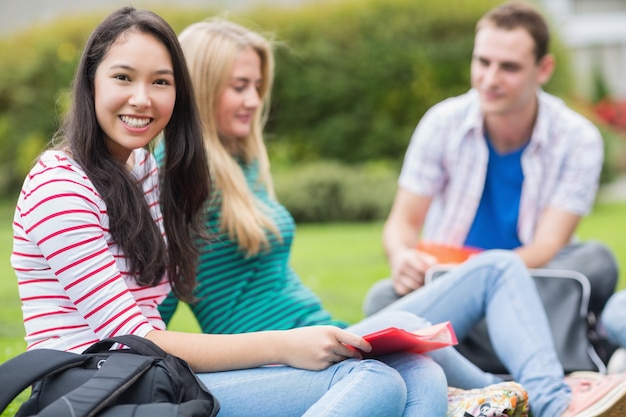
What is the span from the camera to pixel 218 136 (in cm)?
353

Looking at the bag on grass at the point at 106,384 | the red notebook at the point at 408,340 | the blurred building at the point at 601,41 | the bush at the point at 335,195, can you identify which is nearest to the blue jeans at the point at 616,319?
the red notebook at the point at 408,340

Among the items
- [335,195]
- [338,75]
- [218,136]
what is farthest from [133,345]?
[338,75]

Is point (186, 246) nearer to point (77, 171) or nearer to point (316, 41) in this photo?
point (77, 171)

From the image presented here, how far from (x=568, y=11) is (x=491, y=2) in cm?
1428

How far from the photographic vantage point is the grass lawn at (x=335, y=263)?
5309 millimetres

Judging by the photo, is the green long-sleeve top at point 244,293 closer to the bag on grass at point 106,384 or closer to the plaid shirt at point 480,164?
the bag on grass at point 106,384

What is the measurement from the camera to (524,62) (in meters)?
4.59

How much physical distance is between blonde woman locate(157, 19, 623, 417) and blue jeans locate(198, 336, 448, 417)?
0.38 metres

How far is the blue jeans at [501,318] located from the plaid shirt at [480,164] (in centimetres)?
120

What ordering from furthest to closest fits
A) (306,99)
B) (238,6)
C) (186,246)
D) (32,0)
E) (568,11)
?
(568,11), (32,0), (238,6), (306,99), (186,246)

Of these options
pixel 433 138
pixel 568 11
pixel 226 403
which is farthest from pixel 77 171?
pixel 568 11

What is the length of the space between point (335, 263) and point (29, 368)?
572 cm

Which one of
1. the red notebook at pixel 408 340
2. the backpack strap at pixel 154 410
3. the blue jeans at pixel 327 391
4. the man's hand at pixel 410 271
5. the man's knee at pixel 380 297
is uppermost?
the backpack strap at pixel 154 410

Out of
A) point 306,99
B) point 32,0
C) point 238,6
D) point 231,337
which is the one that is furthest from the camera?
point 32,0
